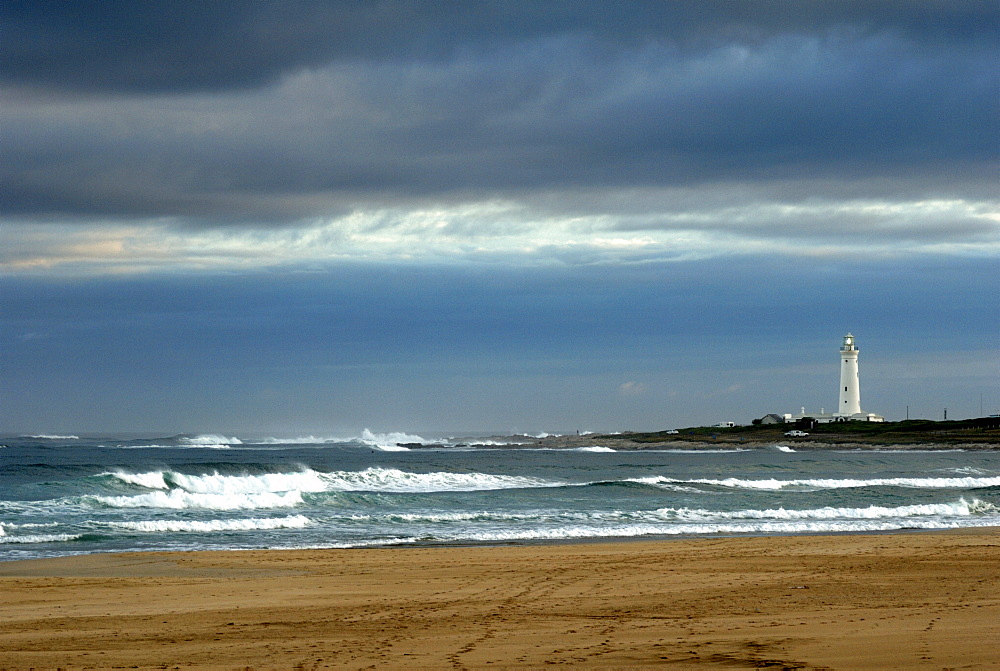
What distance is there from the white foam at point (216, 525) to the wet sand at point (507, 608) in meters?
4.82

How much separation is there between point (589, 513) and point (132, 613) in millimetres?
16202

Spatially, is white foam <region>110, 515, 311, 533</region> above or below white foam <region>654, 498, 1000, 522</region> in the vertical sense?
above

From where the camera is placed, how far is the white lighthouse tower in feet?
328

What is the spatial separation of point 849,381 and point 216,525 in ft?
307

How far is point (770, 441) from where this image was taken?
98500 mm

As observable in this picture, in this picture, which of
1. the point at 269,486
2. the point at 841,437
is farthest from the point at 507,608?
the point at 841,437

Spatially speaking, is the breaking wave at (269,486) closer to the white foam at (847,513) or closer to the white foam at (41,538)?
the white foam at (41,538)

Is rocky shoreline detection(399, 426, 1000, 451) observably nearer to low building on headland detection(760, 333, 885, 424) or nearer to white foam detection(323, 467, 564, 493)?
low building on headland detection(760, 333, 885, 424)

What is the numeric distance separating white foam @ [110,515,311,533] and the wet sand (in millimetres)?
4821

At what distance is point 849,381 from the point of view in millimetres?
104438

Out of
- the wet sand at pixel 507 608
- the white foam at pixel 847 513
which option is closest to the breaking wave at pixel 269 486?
the wet sand at pixel 507 608

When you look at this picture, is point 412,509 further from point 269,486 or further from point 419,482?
point 419,482

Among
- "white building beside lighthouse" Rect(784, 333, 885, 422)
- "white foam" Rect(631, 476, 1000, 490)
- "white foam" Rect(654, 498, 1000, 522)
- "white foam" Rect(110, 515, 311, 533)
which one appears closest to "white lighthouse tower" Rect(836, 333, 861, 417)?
"white building beside lighthouse" Rect(784, 333, 885, 422)

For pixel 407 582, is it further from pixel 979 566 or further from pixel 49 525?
pixel 49 525
